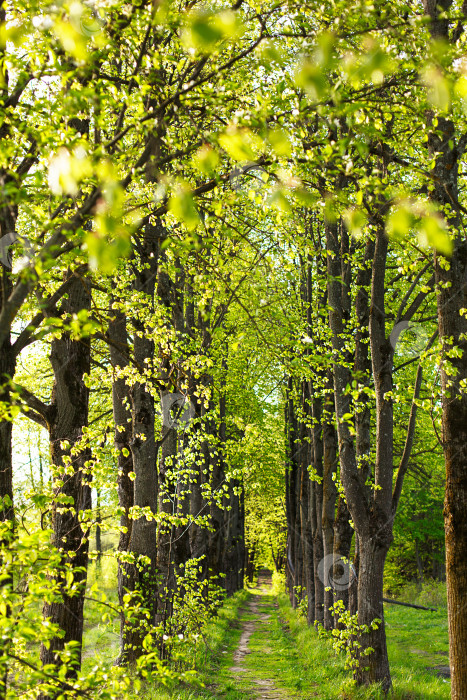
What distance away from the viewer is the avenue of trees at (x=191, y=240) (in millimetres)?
3805

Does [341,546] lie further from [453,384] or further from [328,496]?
[453,384]

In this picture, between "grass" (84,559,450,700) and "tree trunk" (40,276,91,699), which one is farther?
"grass" (84,559,450,700)

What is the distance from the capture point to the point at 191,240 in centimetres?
464

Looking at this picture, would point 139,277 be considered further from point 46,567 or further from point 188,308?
point 46,567

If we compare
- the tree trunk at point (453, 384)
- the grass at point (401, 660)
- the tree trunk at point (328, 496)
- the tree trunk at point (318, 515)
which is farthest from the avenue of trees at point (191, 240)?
the tree trunk at point (318, 515)

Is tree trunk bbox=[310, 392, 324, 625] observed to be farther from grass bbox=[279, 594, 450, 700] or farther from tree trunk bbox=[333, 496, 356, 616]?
tree trunk bbox=[333, 496, 356, 616]

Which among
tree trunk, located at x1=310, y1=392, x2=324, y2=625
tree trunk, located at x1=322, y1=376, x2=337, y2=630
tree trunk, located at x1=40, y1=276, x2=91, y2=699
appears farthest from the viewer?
tree trunk, located at x1=310, y1=392, x2=324, y2=625

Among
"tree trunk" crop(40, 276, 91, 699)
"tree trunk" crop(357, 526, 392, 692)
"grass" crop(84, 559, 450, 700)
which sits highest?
"tree trunk" crop(40, 276, 91, 699)

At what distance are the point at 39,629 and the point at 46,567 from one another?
0.44 m

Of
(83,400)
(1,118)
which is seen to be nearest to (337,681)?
(83,400)

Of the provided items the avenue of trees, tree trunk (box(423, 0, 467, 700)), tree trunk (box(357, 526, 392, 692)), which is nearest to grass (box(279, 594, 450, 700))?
tree trunk (box(357, 526, 392, 692))

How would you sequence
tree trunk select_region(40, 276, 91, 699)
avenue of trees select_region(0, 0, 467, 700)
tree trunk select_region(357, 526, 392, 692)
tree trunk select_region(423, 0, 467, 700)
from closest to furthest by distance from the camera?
1. avenue of trees select_region(0, 0, 467, 700)
2. tree trunk select_region(423, 0, 467, 700)
3. tree trunk select_region(40, 276, 91, 699)
4. tree trunk select_region(357, 526, 392, 692)

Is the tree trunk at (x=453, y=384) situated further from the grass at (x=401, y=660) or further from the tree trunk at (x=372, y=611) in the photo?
the grass at (x=401, y=660)

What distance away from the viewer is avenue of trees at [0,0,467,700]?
12.5 feet
